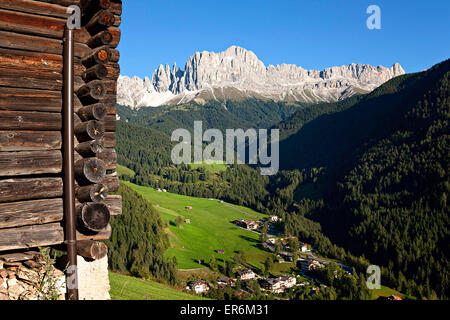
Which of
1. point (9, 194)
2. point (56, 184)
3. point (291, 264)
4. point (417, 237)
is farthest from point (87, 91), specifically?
point (417, 237)

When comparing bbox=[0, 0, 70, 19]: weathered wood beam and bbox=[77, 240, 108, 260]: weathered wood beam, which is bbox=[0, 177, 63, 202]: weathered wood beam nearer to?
bbox=[77, 240, 108, 260]: weathered wood beam

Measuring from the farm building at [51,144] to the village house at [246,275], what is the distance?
7621 centimetres

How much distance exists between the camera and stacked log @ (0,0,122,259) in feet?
25.0

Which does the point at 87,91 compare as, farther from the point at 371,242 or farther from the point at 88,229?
the point at 371,242

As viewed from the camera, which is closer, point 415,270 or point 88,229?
point 88,229

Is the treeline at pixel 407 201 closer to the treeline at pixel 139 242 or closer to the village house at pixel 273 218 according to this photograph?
the village house at pixel 273 218

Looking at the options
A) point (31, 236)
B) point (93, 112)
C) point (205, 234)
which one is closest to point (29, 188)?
point (31, 236)

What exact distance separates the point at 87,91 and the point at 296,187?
606 feet

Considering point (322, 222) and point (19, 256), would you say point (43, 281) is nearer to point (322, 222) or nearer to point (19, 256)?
point (19, 256)

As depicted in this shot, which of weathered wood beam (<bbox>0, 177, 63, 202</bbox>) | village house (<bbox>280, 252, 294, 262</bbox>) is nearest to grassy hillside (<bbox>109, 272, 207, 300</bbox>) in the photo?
weathered wood beam (<bbox>0, 177, 63, 202</bbox>)

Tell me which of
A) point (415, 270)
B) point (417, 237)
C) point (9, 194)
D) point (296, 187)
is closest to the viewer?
point (9, 194)

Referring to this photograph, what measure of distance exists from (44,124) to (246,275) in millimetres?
79114

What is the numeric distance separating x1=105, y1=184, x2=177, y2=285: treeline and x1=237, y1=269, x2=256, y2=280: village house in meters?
15.3
